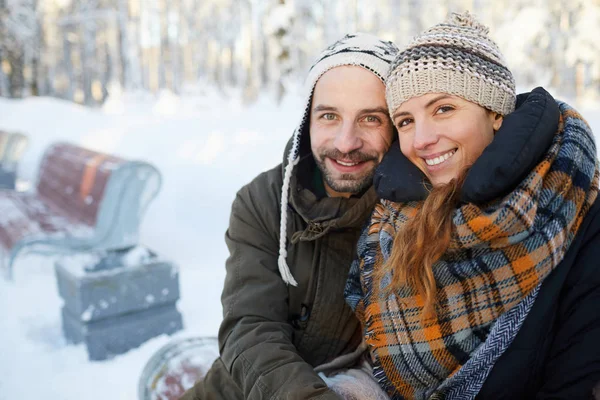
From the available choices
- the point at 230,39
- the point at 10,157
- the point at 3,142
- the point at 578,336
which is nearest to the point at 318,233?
the point at 578,336

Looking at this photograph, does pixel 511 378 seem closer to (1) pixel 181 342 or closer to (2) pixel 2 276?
(1) pixel 181 342

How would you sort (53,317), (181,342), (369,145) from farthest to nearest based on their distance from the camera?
1. (53,317)
2. (181,342)
3. (369,145)

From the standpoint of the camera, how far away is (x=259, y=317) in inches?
76.5

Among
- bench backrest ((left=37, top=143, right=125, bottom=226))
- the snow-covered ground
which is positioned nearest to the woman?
the snow-covered ground

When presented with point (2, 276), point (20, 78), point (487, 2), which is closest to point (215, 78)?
point (20, 78)

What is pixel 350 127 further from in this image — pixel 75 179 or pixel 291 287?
pixel 75 179

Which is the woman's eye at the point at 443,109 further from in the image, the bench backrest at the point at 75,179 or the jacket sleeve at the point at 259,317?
the bench backrest at the point at 75,179

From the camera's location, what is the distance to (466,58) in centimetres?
162

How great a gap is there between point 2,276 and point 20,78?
15.9 meters

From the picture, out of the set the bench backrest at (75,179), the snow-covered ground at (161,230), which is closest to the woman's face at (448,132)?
the snow-covered ground at (161,230)

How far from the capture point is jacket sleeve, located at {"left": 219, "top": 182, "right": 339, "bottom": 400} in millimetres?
1724

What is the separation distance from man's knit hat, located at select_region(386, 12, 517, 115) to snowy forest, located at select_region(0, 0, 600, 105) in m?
6.11

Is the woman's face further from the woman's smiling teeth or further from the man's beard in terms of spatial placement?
the man's beard

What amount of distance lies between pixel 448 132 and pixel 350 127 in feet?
1.56
